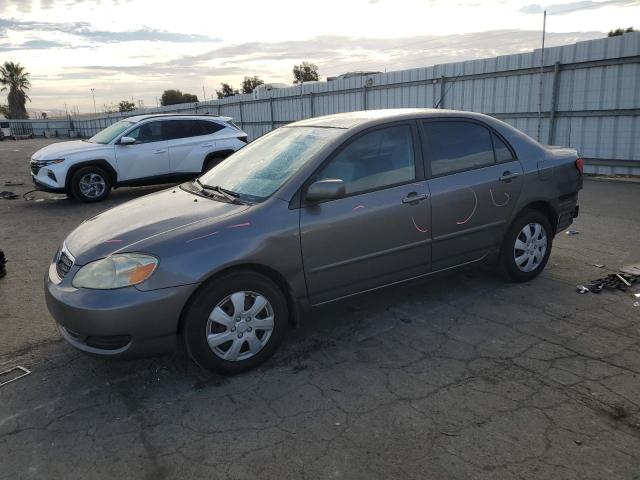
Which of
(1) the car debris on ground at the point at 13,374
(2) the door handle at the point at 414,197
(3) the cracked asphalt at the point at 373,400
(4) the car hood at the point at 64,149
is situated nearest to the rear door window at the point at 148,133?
(4) the car hood at the point at 64,149

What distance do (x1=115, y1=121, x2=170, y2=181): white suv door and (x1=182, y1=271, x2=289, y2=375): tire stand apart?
8.00 m

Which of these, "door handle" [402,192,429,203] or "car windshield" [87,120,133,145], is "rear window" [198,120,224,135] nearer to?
"car windshield" [87,120,133,145]

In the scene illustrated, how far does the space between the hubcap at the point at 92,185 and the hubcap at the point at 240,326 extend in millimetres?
8066

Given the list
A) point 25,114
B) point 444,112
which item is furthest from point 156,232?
point 25,114

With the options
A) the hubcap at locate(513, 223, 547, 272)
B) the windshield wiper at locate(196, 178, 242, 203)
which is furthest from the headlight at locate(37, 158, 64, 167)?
the hubcap at locate(513, 223, 547, 272)

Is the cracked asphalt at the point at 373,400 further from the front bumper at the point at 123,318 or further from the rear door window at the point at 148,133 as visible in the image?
the rear door window at the point at 148,133

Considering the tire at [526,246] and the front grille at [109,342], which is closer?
the front grille at [109,342]

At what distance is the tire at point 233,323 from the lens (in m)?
3.22

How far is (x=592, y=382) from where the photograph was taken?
3189 mm

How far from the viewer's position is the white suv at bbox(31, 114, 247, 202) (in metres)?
9.99

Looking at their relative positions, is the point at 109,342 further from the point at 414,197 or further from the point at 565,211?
the point at 565,211

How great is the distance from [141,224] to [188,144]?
7789 millimetres

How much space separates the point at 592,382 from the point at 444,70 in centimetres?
1184

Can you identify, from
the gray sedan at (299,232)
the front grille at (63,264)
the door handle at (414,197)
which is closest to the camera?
the gray sedan at (299,232)
